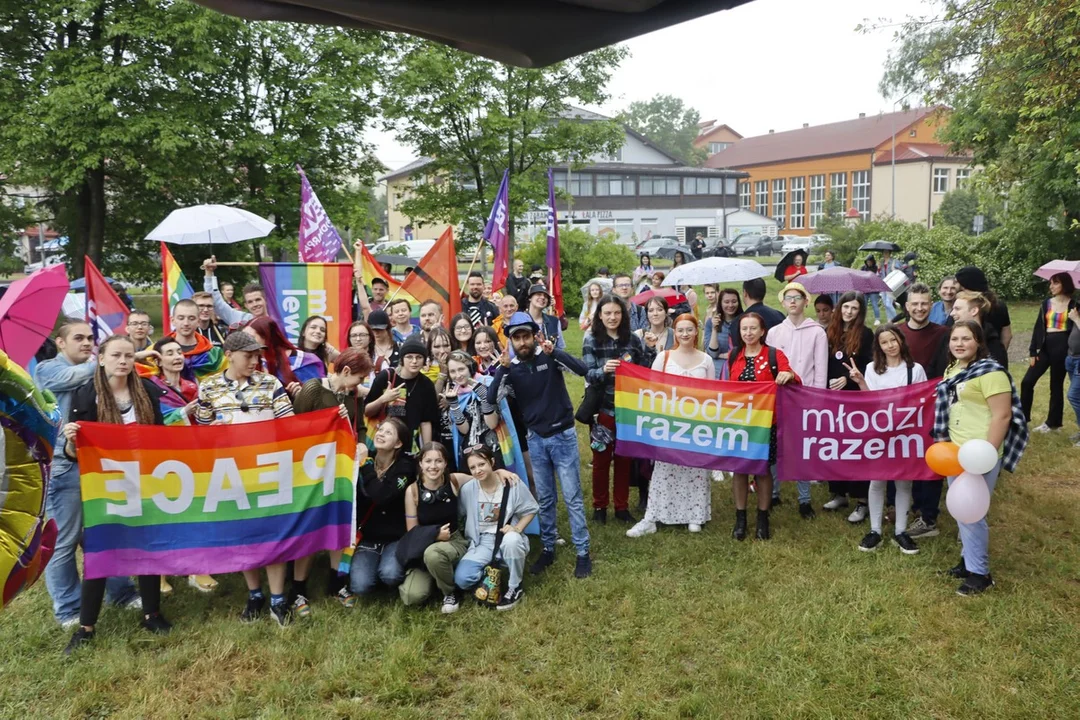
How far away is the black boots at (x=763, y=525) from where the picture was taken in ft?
21.5

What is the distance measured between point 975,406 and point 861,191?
76619 millimetres

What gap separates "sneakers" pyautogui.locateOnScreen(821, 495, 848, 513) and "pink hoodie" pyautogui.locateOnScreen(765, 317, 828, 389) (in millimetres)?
1098

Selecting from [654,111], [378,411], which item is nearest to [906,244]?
[378,411]

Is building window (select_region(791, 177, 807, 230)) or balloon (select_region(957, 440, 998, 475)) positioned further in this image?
building window (select_region(791, 177, 807, 230))

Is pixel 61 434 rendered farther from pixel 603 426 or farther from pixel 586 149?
pixel 586 149

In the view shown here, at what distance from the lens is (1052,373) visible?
9273 mm

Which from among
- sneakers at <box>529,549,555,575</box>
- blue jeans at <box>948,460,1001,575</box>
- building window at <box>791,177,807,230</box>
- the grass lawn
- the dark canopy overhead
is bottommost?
the grass lawn

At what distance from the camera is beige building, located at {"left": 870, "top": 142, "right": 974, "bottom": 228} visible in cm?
6788

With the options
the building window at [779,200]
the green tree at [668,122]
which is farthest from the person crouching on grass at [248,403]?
the green tree at [668,122]

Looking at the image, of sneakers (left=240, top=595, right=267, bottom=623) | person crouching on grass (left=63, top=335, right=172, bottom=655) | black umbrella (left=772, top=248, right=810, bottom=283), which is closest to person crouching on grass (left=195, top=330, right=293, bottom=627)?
sneakers (left=240, top=595, right=267, bottom=623)

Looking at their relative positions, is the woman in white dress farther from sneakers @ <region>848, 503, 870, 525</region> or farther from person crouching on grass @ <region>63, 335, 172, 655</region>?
person crouching on grass @ <region>63, 335, 172, 655</region>

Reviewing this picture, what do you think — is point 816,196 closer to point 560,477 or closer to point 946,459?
point 946,459

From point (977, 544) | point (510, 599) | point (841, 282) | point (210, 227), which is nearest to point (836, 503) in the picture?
point (977, 544)

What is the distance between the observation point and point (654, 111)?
135 meters
